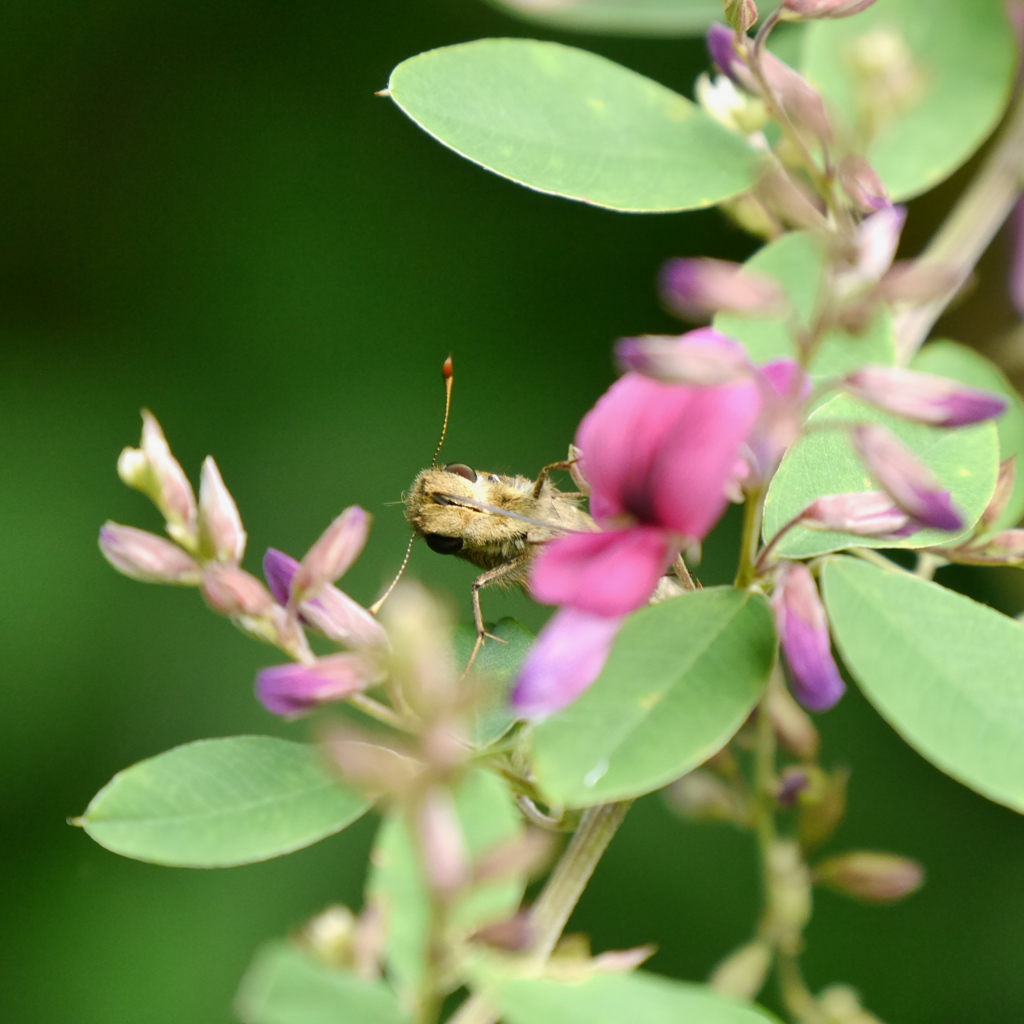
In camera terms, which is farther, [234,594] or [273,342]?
[273,342]

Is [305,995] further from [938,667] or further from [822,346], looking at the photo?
[822,346]

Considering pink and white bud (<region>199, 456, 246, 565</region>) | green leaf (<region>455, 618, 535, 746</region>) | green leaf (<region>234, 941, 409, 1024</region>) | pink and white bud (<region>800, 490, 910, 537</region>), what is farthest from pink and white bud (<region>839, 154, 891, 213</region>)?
green leaf (<region>234, 941, 409, 1024</region>)

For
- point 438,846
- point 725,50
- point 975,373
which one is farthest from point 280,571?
point 975,373

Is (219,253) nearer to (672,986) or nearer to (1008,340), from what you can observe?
(1008,340)

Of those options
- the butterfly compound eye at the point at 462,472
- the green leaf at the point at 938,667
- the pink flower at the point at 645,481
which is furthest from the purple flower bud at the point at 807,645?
the butterfly compound eye at the point at 462,472

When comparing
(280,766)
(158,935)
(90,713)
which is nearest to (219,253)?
(90,713)

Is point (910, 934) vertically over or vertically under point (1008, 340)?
under
